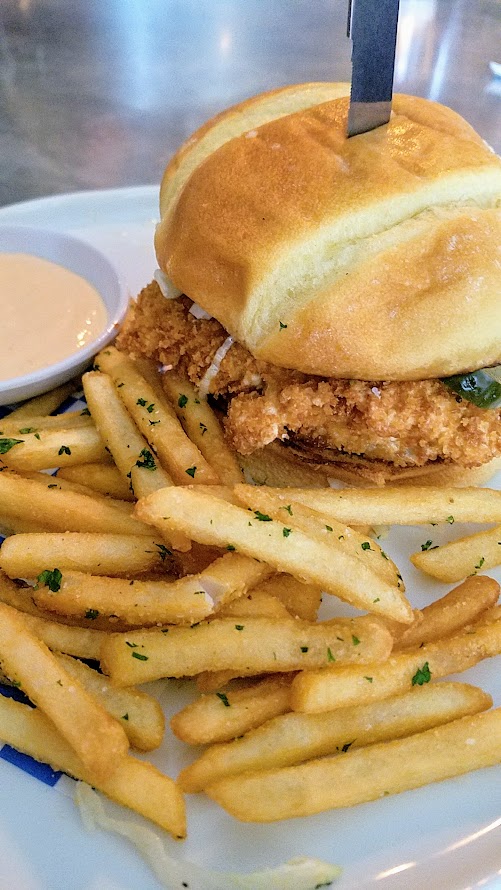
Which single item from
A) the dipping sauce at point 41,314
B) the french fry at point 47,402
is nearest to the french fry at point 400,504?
the french fry at point 47,402

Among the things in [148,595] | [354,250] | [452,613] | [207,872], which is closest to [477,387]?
[354,250]

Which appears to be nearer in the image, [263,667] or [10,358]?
[263,667]

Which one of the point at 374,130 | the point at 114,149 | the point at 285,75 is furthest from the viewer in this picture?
the point at 285,75

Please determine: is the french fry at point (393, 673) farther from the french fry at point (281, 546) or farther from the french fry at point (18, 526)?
the french fry at point (18, 526)

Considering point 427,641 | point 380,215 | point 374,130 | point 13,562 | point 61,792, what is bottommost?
point 61,792

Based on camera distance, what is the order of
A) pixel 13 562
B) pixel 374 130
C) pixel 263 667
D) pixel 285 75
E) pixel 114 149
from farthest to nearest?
pixel 285 75 < pixel 114 149 < pixel 374 130 < pixel 13 562 < pixel 263 667

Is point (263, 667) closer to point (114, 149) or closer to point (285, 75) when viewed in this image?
point (114, 149)

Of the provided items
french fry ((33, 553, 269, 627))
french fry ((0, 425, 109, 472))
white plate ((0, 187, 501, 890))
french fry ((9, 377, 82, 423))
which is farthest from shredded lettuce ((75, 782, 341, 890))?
french fry ((9, 377, 82, 423))

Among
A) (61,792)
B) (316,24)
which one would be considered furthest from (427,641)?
(316,24)

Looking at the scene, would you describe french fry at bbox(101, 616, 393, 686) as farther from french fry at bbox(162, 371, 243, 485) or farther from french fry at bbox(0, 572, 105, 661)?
french fry at bbox(162, 371, 243, 485)
